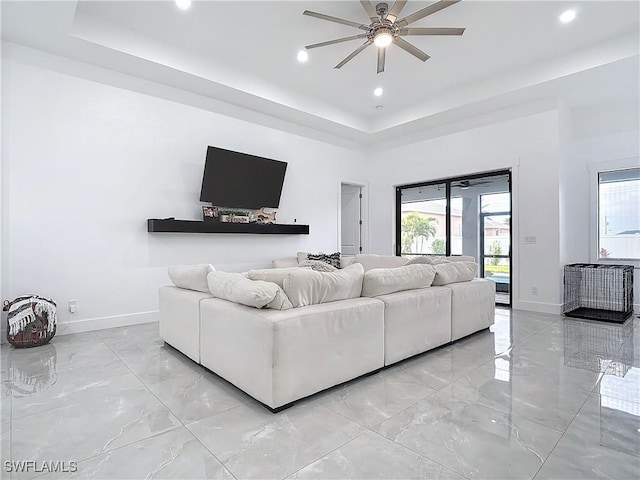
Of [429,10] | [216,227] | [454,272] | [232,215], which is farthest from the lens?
[232,215]

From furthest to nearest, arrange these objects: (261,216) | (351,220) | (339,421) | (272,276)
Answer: (351,220) < (261,216) < (272,276) < (339,421)

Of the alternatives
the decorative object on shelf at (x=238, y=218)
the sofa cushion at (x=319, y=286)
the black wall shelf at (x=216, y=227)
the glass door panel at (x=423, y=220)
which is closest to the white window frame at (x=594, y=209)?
the glass door panel at (x=423, y=220)

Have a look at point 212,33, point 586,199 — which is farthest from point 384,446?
point 586,199

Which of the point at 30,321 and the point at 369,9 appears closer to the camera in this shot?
the point at 369,9

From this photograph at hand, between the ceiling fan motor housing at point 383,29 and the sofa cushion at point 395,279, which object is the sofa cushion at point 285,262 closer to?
the sofa cushion at point 395,279

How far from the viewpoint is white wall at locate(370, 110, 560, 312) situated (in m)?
4.98

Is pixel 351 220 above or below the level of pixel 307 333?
above

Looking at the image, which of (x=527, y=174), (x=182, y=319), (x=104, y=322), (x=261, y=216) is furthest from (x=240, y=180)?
(x=527, y=174)

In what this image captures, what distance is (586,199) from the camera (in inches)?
217

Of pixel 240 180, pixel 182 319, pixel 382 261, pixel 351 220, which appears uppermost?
pixel 240 180

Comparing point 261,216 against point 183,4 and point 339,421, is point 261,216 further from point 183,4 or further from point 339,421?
point 339,421

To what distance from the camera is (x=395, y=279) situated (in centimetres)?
293

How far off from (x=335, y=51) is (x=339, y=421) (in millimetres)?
4238

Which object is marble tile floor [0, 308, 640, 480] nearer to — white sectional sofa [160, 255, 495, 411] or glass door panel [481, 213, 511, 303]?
white sectional sofa [160, 255, 495, 411]
